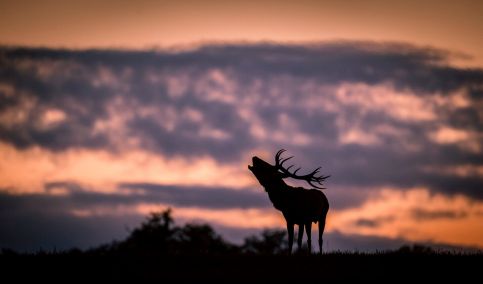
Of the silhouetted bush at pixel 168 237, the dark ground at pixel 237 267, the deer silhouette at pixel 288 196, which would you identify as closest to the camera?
the dark ground at pixel 237 267

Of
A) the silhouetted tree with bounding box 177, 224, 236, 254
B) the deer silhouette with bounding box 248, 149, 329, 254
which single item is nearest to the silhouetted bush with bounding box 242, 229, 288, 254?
the silhouetted tree with bounding box 177, 224, 236, 254

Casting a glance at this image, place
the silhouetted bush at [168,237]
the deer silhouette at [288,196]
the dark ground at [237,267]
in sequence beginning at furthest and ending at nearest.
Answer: the silhouetted bush at [168,237]
the deer silhouette at [288,196]
the dark ground at [237,267]

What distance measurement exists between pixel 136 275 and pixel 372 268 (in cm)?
607

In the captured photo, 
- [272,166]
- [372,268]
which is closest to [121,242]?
[272,166]

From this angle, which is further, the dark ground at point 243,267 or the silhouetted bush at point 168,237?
the silhouetted bush at point 168,237

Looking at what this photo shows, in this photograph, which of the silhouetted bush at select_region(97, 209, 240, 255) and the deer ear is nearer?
the deer ear

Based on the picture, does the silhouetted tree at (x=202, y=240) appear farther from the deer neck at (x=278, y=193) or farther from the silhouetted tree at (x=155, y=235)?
the deer neck at (x=278, y=193)

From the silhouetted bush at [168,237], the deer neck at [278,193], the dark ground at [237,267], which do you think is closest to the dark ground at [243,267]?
the dark ground at [237,267]

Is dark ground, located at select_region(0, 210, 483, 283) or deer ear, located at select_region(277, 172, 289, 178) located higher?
deer ear, located at select_region(277, 172, 289, 178)

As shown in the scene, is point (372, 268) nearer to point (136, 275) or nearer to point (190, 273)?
point (190, 273)

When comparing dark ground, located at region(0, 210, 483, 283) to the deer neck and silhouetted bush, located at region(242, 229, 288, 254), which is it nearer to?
the deer neck

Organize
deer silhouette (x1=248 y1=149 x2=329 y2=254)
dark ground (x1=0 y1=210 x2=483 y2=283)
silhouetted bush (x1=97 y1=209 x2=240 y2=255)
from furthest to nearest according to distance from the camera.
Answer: silhouetted bush (x1=97 y1=209 x2=240 y2=255) → deer silhouette (x1=248 y1=149 x2=329 y2=254) → dark ground (x1=0 y1=210 x2=483 y2=283)

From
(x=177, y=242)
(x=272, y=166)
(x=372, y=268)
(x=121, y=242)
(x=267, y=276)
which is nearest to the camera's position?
(x=267, y=276)

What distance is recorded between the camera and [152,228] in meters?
76.2
